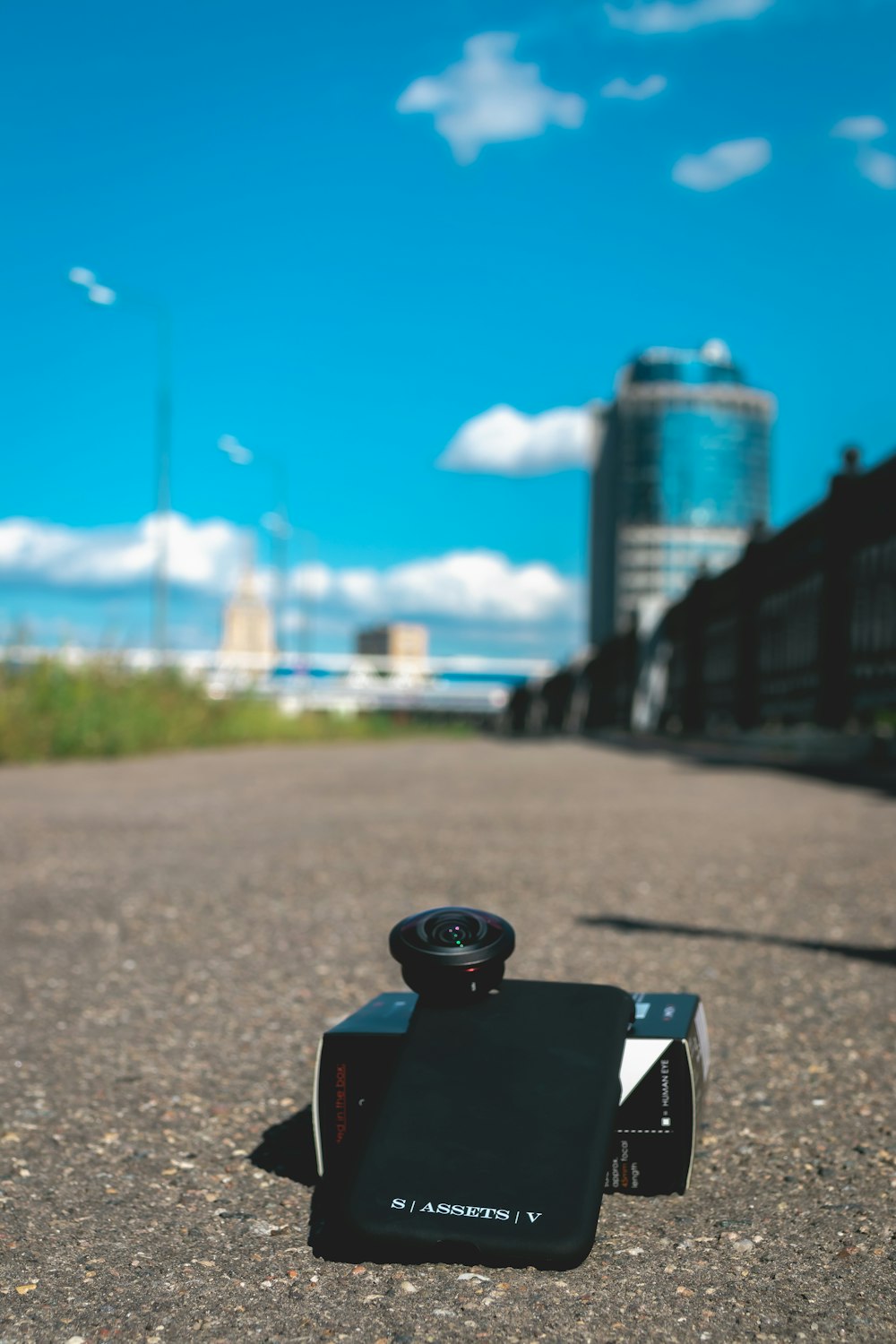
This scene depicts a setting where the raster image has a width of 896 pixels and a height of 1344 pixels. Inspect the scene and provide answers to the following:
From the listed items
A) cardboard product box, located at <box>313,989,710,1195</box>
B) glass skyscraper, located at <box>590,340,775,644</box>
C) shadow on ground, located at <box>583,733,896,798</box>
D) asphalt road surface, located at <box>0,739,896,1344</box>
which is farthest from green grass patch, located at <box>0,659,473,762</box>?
glass skyscraper, located at <box>590,340,775,644</box>

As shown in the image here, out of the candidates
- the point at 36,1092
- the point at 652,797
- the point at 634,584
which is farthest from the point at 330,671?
the point at 36,1092

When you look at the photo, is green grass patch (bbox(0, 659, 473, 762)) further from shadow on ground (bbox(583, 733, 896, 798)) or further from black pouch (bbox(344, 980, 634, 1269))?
black pouch (bbox(344, 980, 634, 1269))

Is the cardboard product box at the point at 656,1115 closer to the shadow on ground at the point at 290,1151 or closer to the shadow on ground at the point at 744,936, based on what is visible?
the shadow on ground at the point at 290,1151

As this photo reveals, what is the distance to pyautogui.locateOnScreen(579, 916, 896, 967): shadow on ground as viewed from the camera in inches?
139

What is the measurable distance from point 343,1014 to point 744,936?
1.43 meters

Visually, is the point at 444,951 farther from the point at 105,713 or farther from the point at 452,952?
the point at 105,713

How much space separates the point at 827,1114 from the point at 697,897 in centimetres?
229

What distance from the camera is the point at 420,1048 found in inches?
72.4

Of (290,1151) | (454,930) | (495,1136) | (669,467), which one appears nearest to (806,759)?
(290,1151)

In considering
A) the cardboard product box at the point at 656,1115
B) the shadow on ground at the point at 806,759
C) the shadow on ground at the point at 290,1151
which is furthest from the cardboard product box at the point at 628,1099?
the shadow on ground at the point at 806,759

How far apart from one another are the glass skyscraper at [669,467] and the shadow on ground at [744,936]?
15236 centimetres

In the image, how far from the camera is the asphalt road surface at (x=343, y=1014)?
1.56 m

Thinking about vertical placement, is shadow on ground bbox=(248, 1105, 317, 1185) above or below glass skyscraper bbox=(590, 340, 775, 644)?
below

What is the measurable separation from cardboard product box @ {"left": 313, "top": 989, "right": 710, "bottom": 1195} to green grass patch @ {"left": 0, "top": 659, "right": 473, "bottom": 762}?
11.8 m
